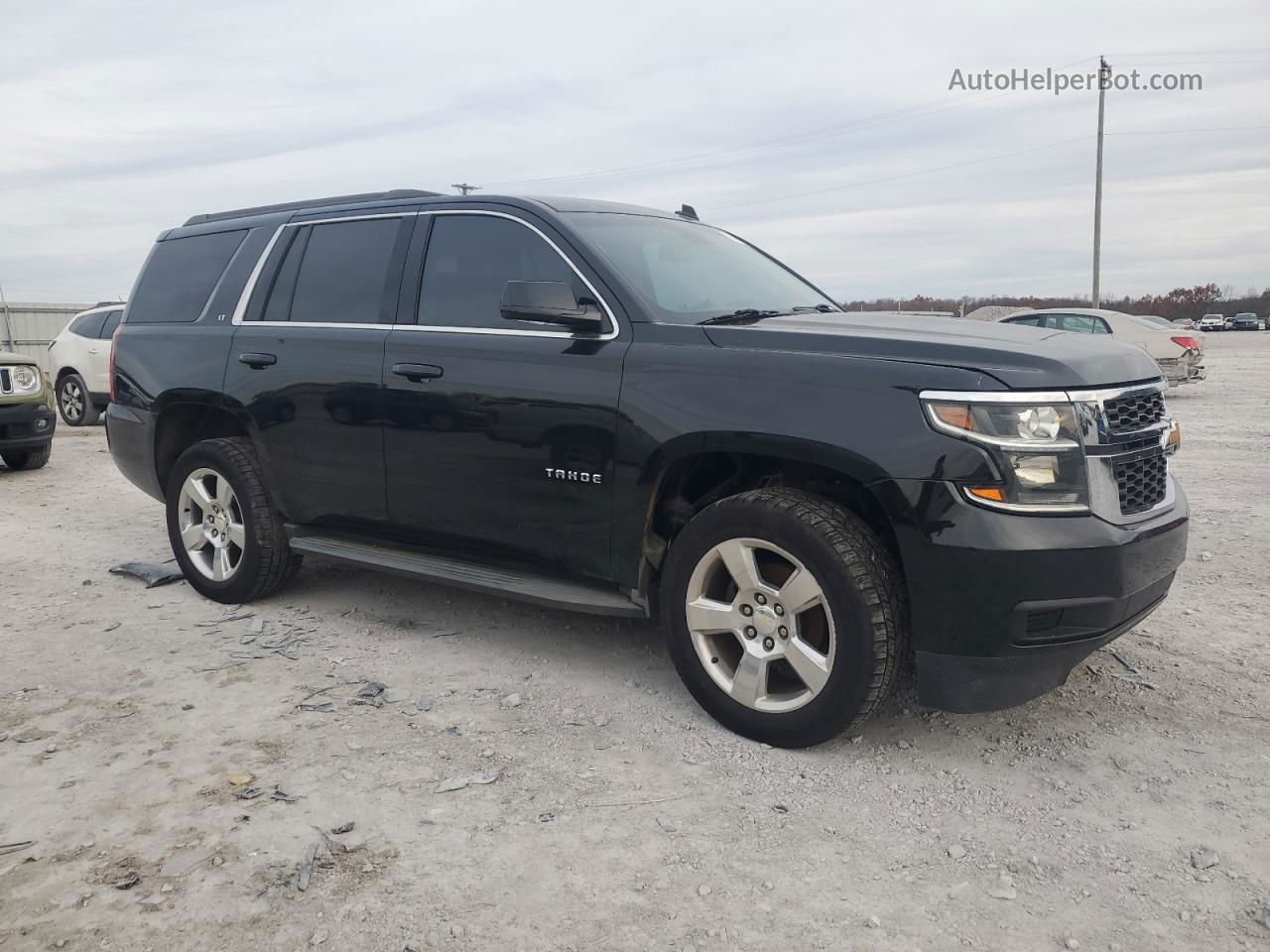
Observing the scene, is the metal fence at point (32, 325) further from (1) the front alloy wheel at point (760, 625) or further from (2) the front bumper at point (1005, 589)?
(2) the front bumper at point (1005, 589)

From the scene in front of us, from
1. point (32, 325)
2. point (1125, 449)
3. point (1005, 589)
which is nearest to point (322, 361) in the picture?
point (1005, 589)

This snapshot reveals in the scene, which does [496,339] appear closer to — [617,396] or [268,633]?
[617,396]

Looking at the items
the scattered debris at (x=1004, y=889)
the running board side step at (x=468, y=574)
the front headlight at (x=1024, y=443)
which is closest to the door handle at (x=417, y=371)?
the running board side step at (x=468, y=574)

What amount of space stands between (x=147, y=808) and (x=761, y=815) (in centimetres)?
189

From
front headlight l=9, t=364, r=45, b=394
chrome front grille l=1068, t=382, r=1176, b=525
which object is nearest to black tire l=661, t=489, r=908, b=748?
chrome front grille l=1068, t=382, r=1176, b=525

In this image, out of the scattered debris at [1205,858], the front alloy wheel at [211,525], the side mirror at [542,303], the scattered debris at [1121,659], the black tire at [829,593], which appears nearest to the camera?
the scattered debris at [1205,858]

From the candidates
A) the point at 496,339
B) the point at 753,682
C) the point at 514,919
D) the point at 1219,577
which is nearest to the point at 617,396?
the point at 496,339

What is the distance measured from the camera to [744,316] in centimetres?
402

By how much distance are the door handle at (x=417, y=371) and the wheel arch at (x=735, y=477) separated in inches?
44.3

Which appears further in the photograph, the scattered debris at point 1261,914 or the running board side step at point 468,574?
the running board side step at point 468,574

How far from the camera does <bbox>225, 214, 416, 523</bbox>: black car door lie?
451 cm

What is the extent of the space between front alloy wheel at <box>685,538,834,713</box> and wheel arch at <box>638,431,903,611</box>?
0.30 meters

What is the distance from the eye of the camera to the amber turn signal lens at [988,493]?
3037 millimetres

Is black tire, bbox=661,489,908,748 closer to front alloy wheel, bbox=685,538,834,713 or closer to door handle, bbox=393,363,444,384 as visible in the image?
front alloy wheel, bbox=685,538,834,713
